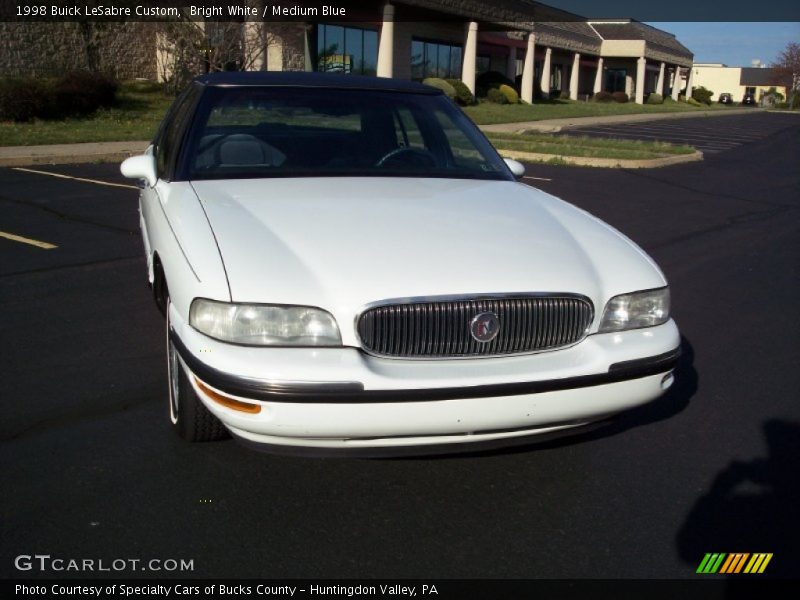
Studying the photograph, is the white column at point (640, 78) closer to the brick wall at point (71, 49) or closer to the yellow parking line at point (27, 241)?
the brick wall at point (71, 49)

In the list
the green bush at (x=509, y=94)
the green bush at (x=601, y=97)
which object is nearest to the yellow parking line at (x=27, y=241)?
the green bush at (x=509, y=94)

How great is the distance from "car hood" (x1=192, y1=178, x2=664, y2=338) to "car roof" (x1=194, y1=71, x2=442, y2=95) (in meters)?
0.82

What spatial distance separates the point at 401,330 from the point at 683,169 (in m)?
15.5

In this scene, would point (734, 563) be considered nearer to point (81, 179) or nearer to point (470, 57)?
point (81, 179)

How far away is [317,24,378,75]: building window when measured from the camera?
105ft

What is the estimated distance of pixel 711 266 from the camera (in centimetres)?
788

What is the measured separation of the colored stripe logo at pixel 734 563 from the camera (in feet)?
9.62

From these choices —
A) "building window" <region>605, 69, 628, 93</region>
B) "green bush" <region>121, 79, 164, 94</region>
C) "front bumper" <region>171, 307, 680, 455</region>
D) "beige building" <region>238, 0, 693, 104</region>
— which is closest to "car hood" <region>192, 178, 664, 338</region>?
"front bumper" <region>171, 307, 680, 455</region>

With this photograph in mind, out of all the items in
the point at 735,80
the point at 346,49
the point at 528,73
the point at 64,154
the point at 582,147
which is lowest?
the point at 735,80

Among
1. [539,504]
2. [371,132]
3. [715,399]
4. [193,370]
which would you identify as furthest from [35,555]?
[715,399]

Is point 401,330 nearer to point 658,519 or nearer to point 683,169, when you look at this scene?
point 658,519

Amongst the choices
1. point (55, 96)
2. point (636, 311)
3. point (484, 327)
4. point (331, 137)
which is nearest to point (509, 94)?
point (55, 96)

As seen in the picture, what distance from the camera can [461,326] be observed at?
304 cm
